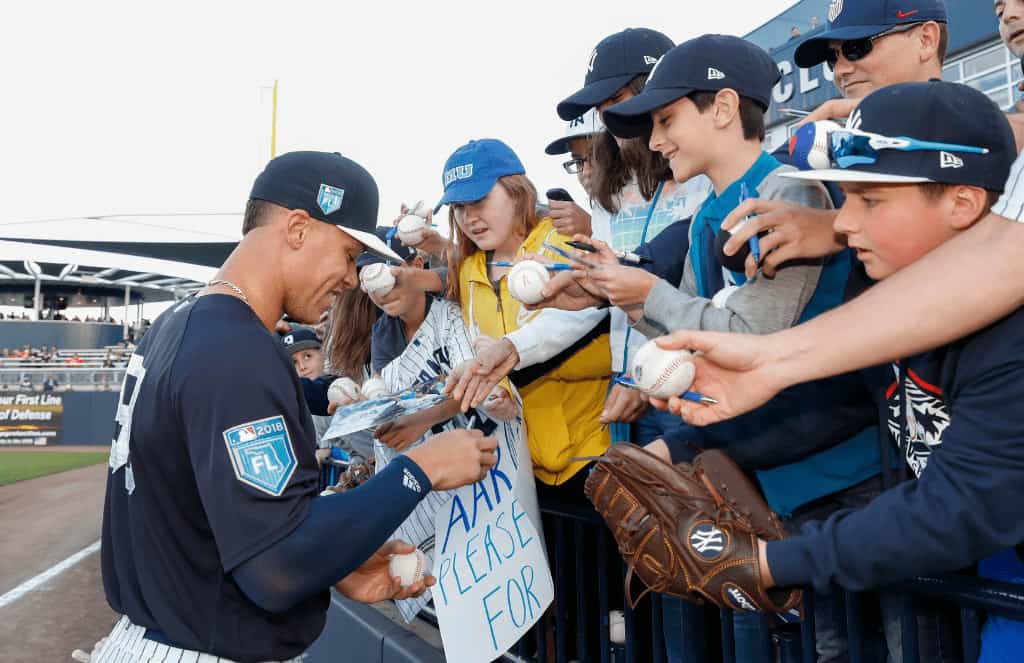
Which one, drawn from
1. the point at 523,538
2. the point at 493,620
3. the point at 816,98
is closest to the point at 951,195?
the point at 523,538

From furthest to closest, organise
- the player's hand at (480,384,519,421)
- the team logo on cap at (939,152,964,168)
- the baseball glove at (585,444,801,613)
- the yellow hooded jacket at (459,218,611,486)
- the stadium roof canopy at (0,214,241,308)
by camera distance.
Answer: the stadium roof canopy at (0,214,241,308)
the yellow hooded jacket at (459,218,611,486)
the player's hand at (480,384,519,421)
the baseball glove at (585,444,801,613)
the team logo on cap at (939,152,964,168)

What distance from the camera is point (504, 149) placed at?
3.32 m

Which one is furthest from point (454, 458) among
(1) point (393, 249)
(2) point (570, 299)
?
(1) point (393, 249)

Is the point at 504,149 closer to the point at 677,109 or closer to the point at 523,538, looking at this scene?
the point at 677,109

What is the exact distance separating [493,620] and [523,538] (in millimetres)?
299

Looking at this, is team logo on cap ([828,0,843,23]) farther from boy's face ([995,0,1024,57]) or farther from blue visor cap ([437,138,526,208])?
blue visor cap ([437,138,526,208])

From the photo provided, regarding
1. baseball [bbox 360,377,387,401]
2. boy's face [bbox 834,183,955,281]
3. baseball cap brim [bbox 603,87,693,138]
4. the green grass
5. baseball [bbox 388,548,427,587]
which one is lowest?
the green grass

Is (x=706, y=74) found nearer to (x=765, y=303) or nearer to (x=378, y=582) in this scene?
(x=765, y=303)

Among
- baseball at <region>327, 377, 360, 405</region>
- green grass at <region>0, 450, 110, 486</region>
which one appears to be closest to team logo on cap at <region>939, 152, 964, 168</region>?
baseball at <region>327, 377, 360, 405</region>

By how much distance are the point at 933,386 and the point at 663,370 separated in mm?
528

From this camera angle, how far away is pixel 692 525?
1.60 meters

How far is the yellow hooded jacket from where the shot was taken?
9.75 feet

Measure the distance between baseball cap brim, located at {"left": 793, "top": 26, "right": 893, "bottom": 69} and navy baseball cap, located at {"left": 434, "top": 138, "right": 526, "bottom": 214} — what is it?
122 centimetres

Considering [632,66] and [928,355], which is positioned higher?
[632,66]
